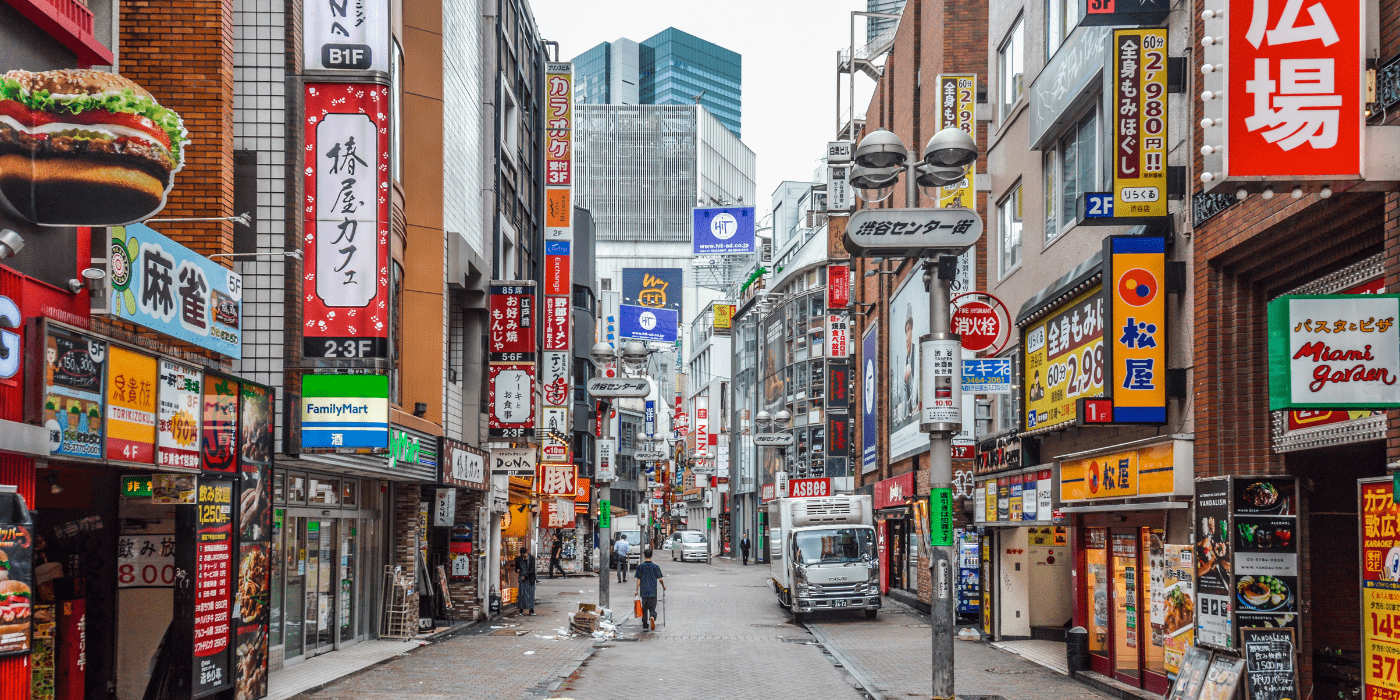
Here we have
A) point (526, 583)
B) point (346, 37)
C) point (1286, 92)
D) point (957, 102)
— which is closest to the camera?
point (1286, 92)

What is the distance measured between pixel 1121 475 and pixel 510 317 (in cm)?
1670

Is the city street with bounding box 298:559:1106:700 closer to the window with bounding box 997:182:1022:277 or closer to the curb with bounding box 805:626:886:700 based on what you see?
the curb with bounding box 805:626:886:700

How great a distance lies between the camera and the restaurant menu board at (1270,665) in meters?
11.9

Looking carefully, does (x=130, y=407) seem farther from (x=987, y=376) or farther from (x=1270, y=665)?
(x=987, y=376)

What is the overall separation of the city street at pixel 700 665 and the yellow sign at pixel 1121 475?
2718mm

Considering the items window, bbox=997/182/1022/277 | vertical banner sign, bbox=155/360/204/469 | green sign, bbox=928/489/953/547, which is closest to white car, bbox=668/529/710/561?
window, bbox=997/182/1022/277

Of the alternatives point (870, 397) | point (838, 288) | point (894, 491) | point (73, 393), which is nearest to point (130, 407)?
point (73, 393)

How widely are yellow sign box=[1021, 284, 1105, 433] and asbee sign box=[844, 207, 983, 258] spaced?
2.86 m

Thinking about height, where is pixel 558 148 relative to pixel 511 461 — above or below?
above

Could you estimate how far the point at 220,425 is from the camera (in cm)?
1398

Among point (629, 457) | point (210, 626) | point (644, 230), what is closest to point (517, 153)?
point (210, 626)

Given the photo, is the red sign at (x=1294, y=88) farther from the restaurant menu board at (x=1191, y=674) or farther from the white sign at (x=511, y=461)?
the white sign at (x=511, y=461)

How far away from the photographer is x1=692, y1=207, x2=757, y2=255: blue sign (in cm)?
8994

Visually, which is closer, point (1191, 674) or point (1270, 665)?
point (1270, 665)
